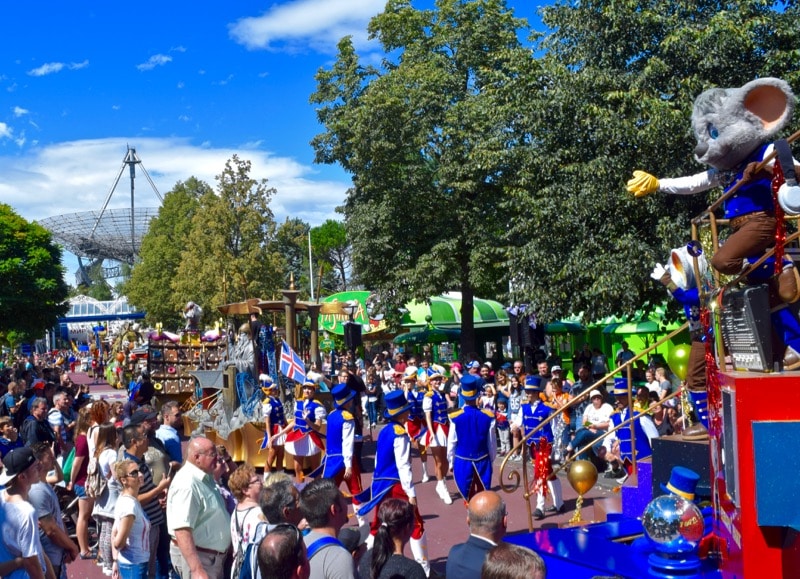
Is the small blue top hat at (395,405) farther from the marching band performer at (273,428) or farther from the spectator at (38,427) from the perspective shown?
the marching band performer at (273,428)

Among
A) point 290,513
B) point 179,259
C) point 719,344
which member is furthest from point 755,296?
point 179,259

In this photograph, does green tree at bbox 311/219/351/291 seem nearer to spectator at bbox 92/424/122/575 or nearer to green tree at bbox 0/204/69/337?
green tree at bbox 0/204/69/337

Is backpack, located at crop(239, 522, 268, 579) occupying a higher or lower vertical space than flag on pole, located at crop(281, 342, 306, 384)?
lower

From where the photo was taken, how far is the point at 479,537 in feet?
14.7

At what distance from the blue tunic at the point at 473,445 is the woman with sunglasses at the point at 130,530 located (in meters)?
4.69

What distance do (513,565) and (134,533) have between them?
329cm

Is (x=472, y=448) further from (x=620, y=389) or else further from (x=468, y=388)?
(x=620, y=389)

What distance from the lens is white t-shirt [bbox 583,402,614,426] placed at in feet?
40.3

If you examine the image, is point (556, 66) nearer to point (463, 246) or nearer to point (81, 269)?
point (463, 246)

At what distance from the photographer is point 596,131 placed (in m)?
Result: 16.3

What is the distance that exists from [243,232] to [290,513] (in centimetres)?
2716

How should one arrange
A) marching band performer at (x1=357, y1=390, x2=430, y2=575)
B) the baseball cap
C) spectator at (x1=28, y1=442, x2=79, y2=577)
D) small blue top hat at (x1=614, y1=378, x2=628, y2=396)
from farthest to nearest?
small blue top hat at (x1=614, y1=378, x2=628, y2=396)
marching band performer at (x1=357, y1=390, x2=430, y2=575)
spectator at (x1=28, y1=442, x2=79, y2=577)
the baseball cap

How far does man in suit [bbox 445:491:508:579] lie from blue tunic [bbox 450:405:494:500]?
5.21m

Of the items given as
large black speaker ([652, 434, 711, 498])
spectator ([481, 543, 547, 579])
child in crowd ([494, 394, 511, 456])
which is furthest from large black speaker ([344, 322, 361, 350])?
spectator ([481, 543, 547, 579])
